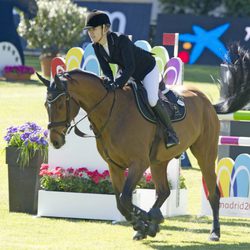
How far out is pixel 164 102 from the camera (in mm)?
10016

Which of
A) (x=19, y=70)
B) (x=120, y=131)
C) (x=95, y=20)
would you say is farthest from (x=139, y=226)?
(x=19, y=70)

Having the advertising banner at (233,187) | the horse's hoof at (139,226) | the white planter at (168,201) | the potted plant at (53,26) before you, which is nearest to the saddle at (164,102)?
the horse's hoof at (139,226)

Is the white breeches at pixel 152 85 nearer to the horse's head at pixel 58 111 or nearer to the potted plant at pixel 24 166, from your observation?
the horse's head at pixel 58 111

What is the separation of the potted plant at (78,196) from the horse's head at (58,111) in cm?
201

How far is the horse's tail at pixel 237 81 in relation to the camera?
10992mm

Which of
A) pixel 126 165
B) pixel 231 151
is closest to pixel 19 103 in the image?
pixel 231 151

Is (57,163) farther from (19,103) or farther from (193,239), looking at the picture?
(19,103)

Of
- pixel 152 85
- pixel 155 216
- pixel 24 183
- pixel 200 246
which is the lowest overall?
pixel 200 246

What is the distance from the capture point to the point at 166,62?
1138 cm

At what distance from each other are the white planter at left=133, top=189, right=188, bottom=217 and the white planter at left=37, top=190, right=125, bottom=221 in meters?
0.32

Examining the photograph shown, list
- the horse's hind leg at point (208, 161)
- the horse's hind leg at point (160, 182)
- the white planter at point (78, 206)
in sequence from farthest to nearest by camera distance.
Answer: the white planter at point (78, 206) → the horse's hind leg at point (208, 161) → the horse's hind leg at point (160, 182)

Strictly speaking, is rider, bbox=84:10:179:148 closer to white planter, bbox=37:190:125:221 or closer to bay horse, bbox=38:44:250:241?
bay horse, bbox=38:44:250:241

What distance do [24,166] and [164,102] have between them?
2.11 meters

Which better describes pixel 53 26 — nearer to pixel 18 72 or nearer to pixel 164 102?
pixel 18 72
